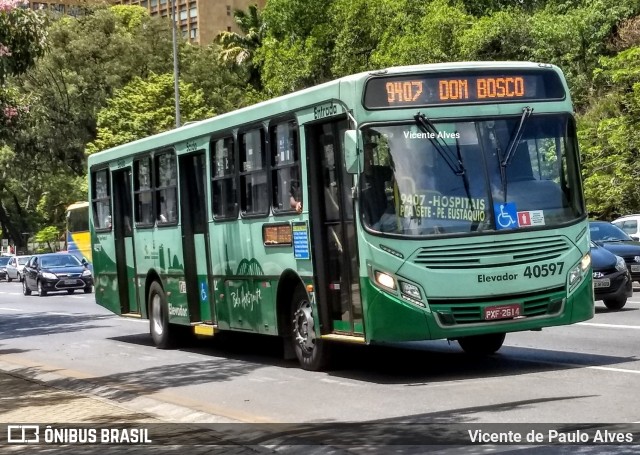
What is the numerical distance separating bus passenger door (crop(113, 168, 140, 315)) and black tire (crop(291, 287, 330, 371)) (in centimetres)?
658

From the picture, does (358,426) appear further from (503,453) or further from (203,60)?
(203,60)

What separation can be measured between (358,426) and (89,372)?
6978 millimetres

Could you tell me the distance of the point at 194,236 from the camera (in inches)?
711

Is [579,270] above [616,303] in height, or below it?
above

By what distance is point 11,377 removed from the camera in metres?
15.6

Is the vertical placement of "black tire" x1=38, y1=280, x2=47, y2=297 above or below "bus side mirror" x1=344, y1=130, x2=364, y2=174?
below

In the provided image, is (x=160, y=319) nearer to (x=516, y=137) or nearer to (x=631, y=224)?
(x=516, y=137)

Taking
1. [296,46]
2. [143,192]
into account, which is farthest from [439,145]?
[296,46]

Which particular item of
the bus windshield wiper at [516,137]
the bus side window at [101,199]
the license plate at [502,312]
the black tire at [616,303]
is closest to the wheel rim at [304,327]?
the license plate at [502,312]

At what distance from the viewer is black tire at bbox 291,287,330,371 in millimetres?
14250

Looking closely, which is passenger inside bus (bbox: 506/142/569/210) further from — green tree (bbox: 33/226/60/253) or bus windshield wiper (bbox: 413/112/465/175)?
green tree (bbox: 33/226/60/253)

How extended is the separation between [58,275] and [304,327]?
32.4 meters

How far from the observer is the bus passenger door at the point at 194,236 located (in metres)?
17.8

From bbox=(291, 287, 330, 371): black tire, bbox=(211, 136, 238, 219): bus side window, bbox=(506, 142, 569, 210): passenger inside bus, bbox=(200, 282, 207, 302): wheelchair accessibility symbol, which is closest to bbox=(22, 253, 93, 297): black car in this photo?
bbox=(200, 282, 207, 302): wheelchair accessibility symbol
